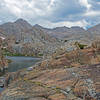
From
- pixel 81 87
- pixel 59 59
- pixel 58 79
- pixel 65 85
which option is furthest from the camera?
pixel 59 59

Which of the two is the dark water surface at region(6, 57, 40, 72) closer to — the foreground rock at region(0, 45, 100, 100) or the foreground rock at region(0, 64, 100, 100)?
the foreground rock at region(0, 45, 100, 100)

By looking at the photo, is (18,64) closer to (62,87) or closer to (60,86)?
(60,86)

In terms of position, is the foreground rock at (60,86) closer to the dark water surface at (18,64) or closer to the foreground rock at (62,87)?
the foreground rock at (62,87)

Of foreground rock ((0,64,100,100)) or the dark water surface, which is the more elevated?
foreground rock ((0,64,100,100))

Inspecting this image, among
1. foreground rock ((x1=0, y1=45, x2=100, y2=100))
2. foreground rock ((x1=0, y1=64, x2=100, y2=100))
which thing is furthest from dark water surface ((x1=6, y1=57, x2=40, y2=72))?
foreground rock ((x1=0, y1=64, x2=100, y2=100))

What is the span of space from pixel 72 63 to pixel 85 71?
170 inches

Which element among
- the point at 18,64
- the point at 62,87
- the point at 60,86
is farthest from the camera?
the point at 18,64

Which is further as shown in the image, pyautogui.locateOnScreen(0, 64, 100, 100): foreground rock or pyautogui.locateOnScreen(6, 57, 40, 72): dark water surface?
pyautogui.locateOnScreen(6, 57, 40, 72): dark water surface

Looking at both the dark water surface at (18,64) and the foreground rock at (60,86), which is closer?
the foreground rock at (60,86)

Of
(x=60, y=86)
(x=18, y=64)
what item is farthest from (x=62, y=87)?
(x=18, y=64)

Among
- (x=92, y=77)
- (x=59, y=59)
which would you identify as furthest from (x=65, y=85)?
(x=59, y=59)

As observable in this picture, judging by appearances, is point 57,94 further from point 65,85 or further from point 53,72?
point 53,72

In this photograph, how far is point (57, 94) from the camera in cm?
1336

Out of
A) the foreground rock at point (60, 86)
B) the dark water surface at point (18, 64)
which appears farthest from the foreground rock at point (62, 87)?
the dark water surface at point (18, 64)
